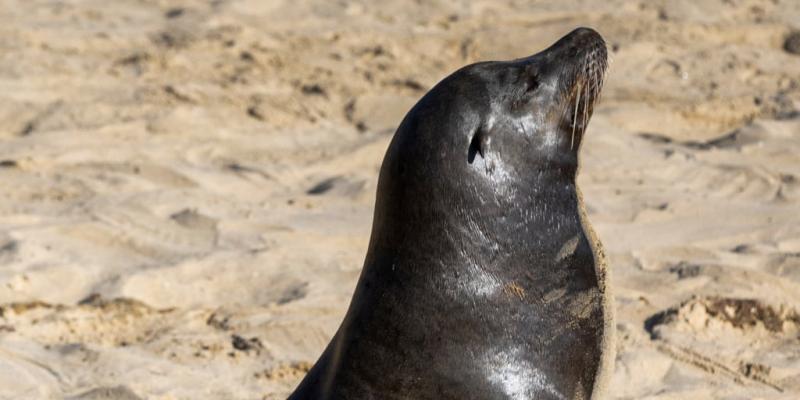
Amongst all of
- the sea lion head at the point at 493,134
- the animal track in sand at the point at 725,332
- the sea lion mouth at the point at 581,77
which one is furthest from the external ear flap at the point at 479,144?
the animal track in sand at the point at 725,332

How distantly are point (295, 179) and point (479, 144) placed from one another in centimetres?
304

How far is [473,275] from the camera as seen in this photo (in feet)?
9.71

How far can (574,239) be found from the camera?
3090 mm

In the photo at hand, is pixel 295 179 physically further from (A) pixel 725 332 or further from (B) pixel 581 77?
(B) pixel 581 77

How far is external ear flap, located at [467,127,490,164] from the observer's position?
3.01 meters

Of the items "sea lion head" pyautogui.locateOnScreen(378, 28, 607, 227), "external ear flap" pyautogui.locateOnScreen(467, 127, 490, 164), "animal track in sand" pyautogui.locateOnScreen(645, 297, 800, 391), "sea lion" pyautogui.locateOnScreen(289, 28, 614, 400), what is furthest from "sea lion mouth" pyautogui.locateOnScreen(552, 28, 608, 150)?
"animal track in sand" pyautogui.locateOnScreen(645, 297, 800, 391)

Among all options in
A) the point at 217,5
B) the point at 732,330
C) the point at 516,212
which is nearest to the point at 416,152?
the point at 516,212

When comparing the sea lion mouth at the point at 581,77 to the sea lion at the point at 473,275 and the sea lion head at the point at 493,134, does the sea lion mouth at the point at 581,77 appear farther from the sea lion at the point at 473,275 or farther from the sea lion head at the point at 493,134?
the sea lion at the point at 473,275

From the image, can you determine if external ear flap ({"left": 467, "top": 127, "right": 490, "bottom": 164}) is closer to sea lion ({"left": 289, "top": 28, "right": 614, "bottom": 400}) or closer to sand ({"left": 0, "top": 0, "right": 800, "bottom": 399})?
sea lion ({"left": 289, "top": 28, "right": 614, "bottom": 400})

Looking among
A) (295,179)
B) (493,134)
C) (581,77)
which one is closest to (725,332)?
(581,77)

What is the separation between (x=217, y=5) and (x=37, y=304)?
385cm

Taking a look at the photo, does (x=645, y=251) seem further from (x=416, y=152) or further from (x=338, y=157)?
(x=416, y=152)

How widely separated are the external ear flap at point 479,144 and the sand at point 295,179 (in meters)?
1.30

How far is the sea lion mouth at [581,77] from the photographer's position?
3283 mm
